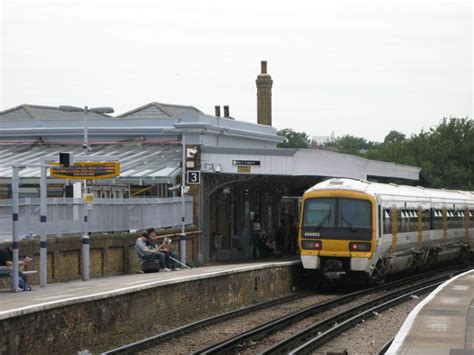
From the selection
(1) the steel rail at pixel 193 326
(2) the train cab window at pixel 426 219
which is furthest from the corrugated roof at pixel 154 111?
(1) the steel rail at pixel 193 326

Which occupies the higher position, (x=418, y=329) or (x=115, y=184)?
(x=115, y=184)

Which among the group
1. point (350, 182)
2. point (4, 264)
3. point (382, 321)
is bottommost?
point (382, 321)

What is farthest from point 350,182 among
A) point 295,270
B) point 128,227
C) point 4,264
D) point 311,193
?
point 4,264

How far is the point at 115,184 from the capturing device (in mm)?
37062

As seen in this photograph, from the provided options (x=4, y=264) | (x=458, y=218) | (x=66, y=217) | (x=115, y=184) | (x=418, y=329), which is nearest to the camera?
(x=418, y=329)

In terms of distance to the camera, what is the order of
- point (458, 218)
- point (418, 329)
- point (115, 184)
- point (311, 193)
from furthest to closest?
point (458, 218) < point (115, 184) < point (311, 193) < point (418, 329)

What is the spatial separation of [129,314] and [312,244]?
966 centimetres

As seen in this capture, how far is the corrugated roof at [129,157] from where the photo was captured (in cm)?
3816

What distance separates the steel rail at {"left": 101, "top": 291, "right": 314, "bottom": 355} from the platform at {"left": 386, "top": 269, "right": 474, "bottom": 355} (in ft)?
13.6

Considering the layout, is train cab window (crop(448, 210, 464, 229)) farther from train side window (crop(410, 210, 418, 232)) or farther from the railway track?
the railway track

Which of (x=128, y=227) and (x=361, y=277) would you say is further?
(x=128, y=227)

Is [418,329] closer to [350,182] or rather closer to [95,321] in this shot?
[95,321]

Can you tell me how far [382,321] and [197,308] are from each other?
156 inches

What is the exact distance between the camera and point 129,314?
18453 millimetres
